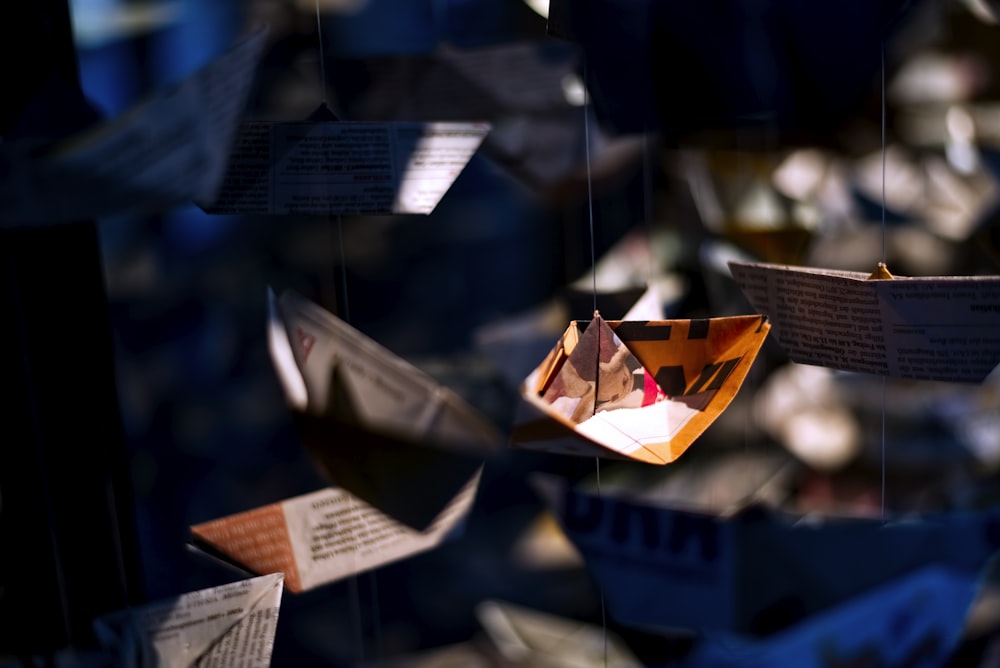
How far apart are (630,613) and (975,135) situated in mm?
945

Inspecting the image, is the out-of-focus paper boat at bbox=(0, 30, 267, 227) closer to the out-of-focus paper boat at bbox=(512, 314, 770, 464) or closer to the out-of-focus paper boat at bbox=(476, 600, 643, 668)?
the out-of-focus paper boat at bbox=(512, 314, 770, 464)

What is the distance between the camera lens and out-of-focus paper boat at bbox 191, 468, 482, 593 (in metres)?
0.42

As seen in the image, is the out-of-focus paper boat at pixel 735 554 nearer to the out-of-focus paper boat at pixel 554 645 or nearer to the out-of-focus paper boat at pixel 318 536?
the out-of-focus paper boat at pixel 318 536

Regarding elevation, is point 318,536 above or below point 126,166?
below

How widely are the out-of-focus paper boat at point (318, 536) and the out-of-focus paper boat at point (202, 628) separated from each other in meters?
0.03

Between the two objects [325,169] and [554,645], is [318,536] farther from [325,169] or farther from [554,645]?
[554,645]

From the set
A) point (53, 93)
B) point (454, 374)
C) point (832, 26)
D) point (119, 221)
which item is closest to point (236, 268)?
point (119, 221)

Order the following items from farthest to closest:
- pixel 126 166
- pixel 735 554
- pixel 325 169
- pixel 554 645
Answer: pixel 554 645
pixel 735 554
pixel 325 169
pixel 126 166

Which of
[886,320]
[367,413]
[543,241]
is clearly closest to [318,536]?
[367,413]

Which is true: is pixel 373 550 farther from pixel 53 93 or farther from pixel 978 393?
pixel 978 393

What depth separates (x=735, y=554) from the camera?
52 centimetres

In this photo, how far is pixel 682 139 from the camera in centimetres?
86

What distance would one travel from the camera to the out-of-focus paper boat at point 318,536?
0.42 metres

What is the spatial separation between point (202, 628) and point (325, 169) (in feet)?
0.69
